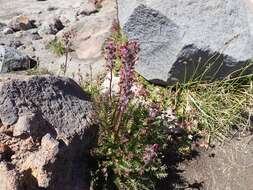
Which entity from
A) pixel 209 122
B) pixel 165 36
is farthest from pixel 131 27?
pixel 209 122

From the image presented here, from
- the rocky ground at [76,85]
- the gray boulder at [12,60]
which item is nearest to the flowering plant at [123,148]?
the rocky ground at [76,85]

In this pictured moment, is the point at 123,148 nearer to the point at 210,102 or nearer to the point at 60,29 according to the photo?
the point at 210,102

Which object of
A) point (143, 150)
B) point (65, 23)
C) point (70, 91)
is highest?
point (70, 91)

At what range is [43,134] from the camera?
395cm

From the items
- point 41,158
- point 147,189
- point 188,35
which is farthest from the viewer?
point 188,35

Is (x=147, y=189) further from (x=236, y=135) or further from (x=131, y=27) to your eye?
(x=131, y=27)

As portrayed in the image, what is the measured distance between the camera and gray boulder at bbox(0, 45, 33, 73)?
6289 millimetres

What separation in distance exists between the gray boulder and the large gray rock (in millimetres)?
1508

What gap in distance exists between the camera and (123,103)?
13.7ft

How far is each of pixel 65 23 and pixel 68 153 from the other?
4092mm

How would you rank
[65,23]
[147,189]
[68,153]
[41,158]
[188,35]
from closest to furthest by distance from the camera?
1. [41,158]
2. [68,153]
3. [147,189]
4. [188,35]
5. [65,23]

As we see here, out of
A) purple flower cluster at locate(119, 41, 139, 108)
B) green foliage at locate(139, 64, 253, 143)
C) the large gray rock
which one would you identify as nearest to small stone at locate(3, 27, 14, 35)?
the large gray rock

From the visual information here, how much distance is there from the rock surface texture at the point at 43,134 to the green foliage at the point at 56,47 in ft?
7.43

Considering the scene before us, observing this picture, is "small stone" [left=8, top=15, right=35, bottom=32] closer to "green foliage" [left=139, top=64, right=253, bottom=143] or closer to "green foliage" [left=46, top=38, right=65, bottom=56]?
"green foliage" [left=46, top=38, right=65, bottom=56]
